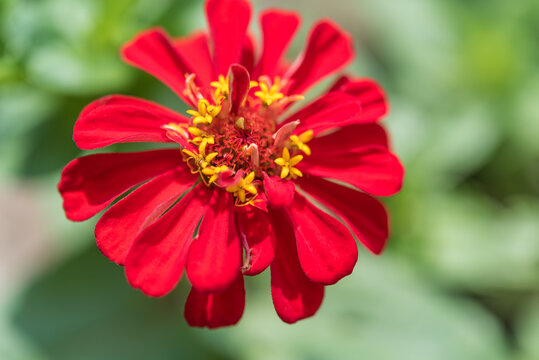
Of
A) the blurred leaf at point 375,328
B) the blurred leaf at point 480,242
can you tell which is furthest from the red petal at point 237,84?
the blurred leaf at point 480,242

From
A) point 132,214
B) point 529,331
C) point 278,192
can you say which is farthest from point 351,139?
point 529,331

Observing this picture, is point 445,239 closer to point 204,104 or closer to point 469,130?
point 469,130

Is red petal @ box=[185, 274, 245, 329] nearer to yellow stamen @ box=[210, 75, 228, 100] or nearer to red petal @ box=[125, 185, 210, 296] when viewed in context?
red petal @ box=[125, 185, 210, 296]

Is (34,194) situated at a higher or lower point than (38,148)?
lower

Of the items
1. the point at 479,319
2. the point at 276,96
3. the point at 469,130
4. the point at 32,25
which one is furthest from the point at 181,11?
the point at 479,319

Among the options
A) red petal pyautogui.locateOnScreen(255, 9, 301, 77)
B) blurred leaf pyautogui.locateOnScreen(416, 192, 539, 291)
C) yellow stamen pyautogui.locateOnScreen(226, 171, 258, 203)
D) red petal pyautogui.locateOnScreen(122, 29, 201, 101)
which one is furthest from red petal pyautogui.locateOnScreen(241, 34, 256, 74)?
blurred leaf pyautogui.locateOnScreen(416, 192, 539, 291)

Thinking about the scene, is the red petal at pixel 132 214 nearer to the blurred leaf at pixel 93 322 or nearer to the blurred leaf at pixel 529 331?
the blurred leaf at pixel 93 322

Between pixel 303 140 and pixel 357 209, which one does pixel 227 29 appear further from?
pixel 357 209
